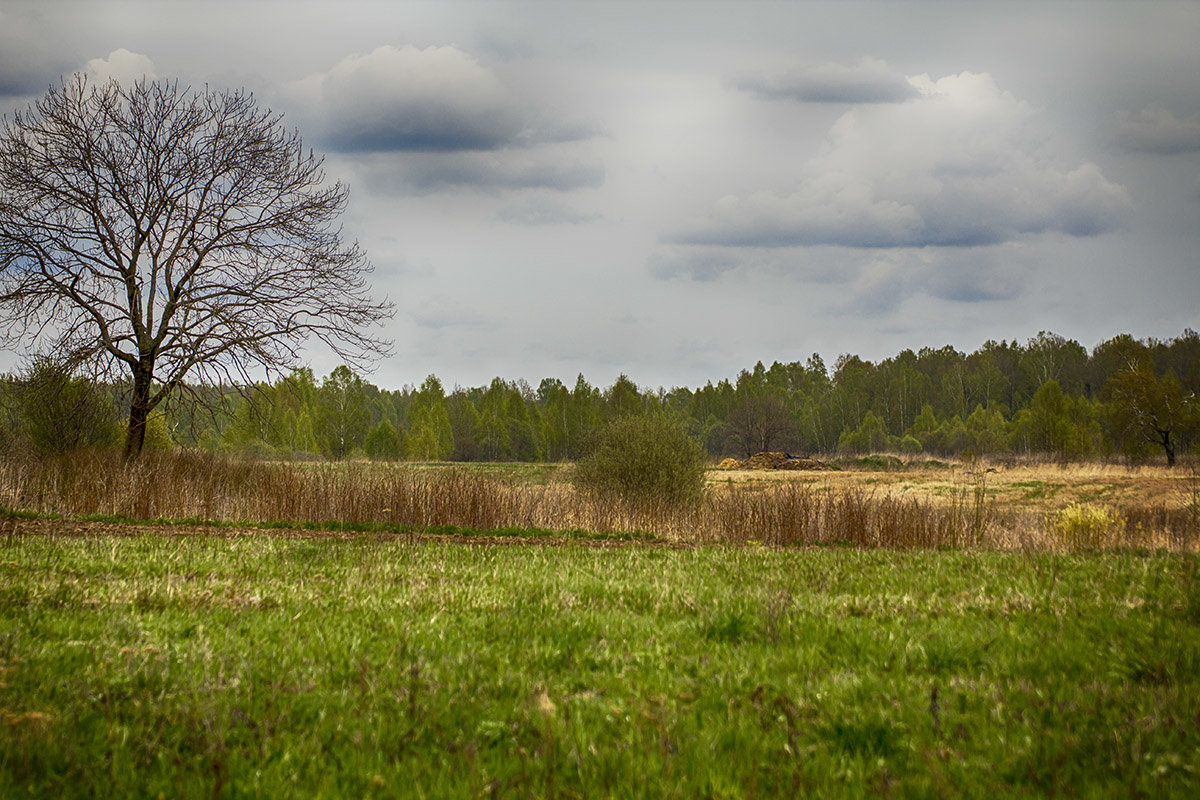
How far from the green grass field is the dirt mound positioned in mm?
60454

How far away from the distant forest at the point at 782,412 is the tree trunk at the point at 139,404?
0.63 meters

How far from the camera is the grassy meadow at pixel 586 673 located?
3920mm

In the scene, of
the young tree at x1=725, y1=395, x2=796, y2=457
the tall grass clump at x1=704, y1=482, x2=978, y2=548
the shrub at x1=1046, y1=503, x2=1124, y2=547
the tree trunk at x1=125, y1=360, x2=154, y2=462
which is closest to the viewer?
the tall grass clump at x1=704, y1=482, x2=978, y2=548

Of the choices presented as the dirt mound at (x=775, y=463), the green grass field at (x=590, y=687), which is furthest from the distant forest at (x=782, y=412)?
the green grass field at (x=590, y=687)

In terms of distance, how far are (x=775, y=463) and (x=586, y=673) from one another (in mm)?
66305

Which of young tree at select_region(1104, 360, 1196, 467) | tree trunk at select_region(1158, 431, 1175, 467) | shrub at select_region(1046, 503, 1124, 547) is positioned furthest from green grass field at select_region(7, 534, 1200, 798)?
young tree at select_region(1104, 360, 1196, 467)

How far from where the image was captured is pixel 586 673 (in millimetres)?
5500

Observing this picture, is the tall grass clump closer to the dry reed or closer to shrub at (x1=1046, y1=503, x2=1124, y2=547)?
the dry reed

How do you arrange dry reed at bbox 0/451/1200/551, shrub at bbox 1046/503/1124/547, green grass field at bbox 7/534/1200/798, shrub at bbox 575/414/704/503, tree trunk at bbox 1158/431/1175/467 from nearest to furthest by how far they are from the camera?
1. green grass field at bbox 7/534/1200/798
2. dry reed at bbox 0/451/1200/551
3. shrub at bbox 1046/503/1124/547
4. shrub at bbox 575/414/704/503
5. tree trunk at bbox 1158/431/1175/467

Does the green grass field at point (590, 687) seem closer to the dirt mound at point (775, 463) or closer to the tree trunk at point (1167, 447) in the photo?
the dirt mound at point (775, 463)

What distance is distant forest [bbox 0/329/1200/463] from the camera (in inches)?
1105

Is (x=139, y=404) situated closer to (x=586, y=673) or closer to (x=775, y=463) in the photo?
(x=586, y=673)

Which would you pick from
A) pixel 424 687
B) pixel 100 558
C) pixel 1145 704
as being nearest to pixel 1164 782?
pixel 1145 704

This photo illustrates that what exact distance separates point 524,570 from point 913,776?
672cm
